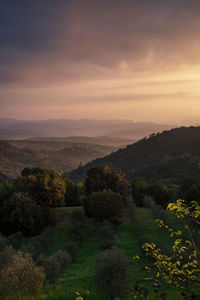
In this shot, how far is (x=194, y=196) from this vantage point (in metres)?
64.7

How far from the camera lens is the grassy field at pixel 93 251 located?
103ft

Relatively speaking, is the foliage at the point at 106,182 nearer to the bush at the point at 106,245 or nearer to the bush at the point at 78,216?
the bush at the point at 78,216

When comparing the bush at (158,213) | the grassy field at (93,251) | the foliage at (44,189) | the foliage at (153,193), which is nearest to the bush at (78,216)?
the grassy field at (93,251)

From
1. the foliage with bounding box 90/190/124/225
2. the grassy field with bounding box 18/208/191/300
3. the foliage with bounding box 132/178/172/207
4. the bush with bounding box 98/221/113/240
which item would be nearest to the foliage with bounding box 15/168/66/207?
the grassy field with bounding box 18/208/191/300

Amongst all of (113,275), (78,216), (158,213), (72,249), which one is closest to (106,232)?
(72,249)

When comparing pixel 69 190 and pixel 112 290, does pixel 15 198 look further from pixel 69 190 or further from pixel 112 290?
pixel 112 290

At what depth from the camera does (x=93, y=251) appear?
48688mm

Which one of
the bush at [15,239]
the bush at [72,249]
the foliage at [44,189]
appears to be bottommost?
the bush at [15,239]

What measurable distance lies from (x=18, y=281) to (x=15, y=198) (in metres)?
40.1

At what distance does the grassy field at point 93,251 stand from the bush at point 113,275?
75.1 inches

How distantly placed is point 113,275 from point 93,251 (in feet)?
72.4

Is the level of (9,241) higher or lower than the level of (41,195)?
lower

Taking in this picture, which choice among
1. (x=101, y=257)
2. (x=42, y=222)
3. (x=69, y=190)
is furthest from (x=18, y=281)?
(x=69, y=190)

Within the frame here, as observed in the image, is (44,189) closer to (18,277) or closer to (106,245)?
(106,245)
